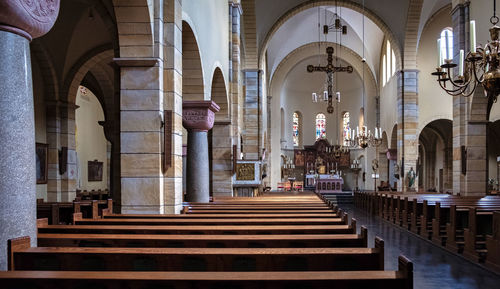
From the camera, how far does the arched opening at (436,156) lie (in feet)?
81.1

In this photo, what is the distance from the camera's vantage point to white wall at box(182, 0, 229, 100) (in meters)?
9.64

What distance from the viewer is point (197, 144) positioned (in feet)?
32.2

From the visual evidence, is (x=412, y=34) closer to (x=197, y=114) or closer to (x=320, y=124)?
(x=197, y=114)

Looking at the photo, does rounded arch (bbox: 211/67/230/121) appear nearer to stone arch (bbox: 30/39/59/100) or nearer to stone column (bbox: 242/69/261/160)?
stone arch (bbox: 30/39/59/100)

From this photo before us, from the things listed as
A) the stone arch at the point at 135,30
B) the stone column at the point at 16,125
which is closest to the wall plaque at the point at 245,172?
the stone arch at the point at 135,30

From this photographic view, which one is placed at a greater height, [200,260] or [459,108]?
[459,108]

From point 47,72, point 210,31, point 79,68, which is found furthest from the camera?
point 79,68

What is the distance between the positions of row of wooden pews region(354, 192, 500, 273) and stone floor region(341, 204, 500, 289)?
0.57 feet

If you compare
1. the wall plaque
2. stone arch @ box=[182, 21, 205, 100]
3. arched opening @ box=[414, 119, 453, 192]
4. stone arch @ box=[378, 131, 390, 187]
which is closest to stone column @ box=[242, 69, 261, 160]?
the wall plaque

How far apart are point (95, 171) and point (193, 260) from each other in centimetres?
1790

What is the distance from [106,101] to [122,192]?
9592 millimetres

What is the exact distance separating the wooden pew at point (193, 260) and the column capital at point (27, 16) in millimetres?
1526

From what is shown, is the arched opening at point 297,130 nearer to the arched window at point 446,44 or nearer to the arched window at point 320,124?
the arched window at point 320,124

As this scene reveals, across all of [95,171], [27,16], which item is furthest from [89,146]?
[27,16]
